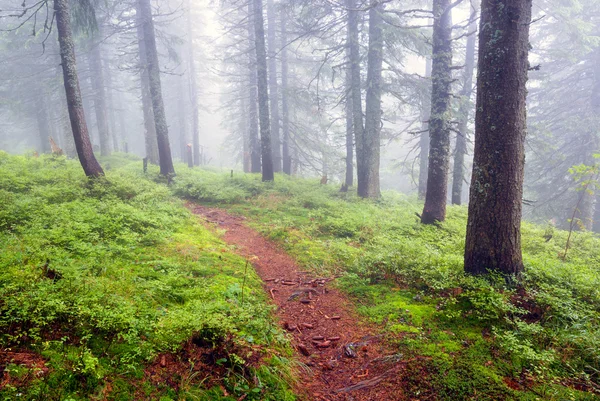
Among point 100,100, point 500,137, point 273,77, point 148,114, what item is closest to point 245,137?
point 273,77

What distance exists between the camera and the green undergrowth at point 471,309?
3.41 metres

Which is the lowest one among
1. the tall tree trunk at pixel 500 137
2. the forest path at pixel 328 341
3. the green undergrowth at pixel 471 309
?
the forest path at pixel 328 341

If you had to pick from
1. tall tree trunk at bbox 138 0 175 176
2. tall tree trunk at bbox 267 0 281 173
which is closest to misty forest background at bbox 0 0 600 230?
tall tree trunk at bbox 267 0 281 173

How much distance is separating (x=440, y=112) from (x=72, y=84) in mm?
11850

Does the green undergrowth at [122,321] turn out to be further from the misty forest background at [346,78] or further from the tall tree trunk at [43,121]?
the tall tree trunk at [43,121]

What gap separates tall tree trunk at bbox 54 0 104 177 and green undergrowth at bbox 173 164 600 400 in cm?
690

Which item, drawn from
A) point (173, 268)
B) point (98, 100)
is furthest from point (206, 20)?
point (173, 268)

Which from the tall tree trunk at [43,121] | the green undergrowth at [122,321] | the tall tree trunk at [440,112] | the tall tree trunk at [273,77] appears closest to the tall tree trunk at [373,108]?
the tall tree trunk at [440,112]

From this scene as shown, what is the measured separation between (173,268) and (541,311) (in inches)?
236

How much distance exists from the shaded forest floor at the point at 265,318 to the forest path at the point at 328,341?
0.08 ft

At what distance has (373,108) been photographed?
14820mm

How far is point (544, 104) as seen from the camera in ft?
67.7

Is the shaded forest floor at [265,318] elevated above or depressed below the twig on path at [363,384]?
above

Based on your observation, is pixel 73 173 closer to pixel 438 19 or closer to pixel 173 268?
pixel 173 268
